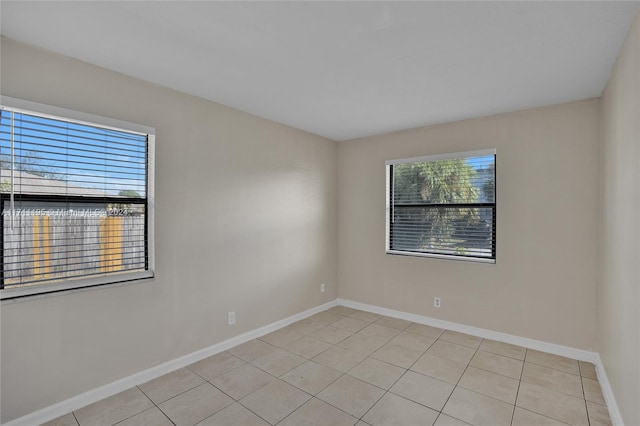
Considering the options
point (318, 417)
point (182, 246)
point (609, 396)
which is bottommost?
point (318, 417)

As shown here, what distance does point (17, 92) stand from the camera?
77.2 inches

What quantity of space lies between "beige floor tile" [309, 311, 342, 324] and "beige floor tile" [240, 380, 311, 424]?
1.53 metres

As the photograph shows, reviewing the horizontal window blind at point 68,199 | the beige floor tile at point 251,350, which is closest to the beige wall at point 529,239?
the beige floor tile at point 251,350

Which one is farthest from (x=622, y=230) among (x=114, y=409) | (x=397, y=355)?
(x=114, y=409)

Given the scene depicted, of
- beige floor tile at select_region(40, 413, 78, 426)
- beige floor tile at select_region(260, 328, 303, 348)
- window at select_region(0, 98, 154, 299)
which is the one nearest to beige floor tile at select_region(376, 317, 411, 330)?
beige floor tile at select_region(260, 328, 303, 348)

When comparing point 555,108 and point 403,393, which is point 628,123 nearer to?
point 555,108

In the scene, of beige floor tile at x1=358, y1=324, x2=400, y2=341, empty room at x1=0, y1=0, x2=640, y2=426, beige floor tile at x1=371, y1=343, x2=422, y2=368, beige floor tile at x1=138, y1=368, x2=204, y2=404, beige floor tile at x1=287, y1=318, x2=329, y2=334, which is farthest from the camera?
beige floor tile at x1=287, y1=318, x2=329, y2=334

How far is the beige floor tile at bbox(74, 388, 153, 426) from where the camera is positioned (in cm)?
205

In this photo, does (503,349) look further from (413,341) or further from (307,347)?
(307,347)

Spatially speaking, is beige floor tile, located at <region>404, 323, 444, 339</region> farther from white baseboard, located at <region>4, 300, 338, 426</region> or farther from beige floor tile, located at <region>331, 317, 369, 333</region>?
white baseboard, located at <region>4, 300, 338, 426</region>

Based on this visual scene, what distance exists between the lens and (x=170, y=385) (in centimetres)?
247

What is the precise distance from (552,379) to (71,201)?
3893 millimetres

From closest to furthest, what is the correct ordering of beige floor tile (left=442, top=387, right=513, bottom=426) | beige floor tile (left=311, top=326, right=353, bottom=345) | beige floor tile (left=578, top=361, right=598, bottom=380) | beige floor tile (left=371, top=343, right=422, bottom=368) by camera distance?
beige floor tile (left=442, top=387, right=513, bottom=426)
beige floor tile (left=578, top=361, right=598, bottom=380)
beige floor tile (left=371, top=343, right=422, bottom=368)
beige floor tile (left=311, top=326, right=353, bottom=345)

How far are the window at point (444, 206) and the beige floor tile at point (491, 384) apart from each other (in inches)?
47.3
